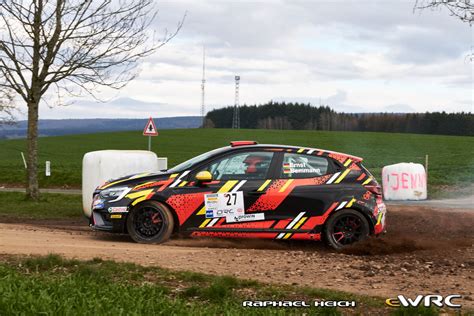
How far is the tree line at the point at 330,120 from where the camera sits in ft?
308

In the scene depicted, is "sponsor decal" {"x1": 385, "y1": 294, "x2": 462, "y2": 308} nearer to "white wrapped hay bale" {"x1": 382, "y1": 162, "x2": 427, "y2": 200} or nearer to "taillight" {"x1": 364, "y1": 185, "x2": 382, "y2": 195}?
"taillight" {"x1": 364, "y1": 185, "x2": 382, "y2": 195}

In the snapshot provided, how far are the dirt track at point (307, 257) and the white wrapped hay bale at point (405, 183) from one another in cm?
754

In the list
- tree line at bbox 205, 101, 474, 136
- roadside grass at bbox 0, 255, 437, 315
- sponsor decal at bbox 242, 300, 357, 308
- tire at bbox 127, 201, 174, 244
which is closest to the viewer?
roadside grass at bbox 0, 255, 437, 315

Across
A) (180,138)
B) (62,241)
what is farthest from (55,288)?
(180,138)

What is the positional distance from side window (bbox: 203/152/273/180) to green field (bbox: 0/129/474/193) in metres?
14.2

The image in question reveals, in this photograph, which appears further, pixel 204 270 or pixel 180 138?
pixel 180 138

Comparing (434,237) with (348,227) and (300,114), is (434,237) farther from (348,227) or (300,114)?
(300,114)

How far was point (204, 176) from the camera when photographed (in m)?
9.82

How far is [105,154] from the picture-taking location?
13.2 metres

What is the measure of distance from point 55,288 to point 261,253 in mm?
3478

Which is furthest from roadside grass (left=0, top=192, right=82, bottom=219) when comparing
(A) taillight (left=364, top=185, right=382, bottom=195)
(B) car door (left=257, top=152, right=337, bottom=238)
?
(A) taillight (left=364, top=185, right=382, bottom=195)

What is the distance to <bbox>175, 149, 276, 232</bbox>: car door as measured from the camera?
9859 millimetres

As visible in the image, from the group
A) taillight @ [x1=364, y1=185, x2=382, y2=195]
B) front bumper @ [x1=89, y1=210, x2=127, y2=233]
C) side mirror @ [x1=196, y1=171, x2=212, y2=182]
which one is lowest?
front bumper @ [x1=89, y1=210, x2=127, y2=233]

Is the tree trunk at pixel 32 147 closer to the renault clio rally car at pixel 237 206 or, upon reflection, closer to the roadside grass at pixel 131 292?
the renault clio rally car at pixel 237 206
